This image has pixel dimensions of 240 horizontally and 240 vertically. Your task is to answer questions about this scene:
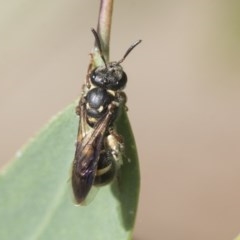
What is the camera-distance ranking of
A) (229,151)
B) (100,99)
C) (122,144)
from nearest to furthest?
(122,144)
(100,99)
(229,151)

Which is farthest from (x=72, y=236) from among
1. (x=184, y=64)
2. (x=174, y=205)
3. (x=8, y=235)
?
(x=184, y=64)

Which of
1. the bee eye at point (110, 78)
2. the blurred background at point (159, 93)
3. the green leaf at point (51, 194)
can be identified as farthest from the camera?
the blurred background at point (159, 93)

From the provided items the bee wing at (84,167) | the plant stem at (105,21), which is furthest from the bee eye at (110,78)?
the plant stem at (105,21)

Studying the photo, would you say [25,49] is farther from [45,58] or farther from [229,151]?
[229,151]

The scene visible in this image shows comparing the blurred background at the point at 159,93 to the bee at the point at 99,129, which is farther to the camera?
the blurred background at the point at 159,93

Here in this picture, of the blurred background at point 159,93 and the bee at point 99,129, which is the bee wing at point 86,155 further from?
the blurred background at point 159,93

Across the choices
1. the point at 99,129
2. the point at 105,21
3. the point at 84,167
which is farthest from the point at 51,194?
the point at 105,21
